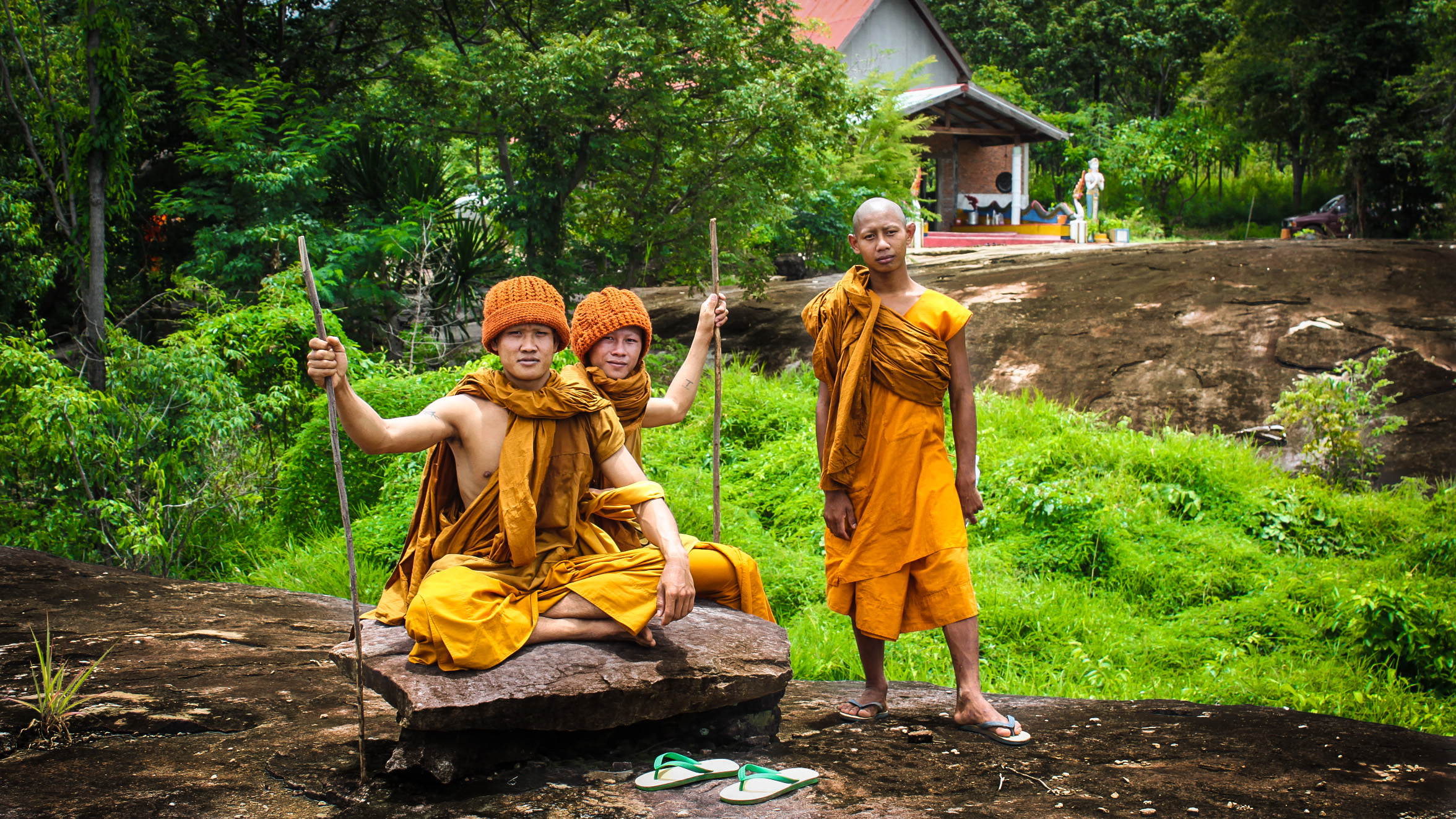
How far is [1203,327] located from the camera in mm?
9414

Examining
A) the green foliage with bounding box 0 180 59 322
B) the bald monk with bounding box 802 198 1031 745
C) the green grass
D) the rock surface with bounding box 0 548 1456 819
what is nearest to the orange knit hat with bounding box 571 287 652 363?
the bald monk with bounding box 802 198 1031 745

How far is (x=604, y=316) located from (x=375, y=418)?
99 cm

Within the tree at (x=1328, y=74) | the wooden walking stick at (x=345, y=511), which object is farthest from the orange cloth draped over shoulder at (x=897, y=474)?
the tree at (x=1328, y=74)

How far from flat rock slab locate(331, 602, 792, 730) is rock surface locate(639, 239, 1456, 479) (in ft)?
21.0

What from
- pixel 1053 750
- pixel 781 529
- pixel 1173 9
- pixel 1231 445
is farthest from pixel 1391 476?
pixel 1173 9

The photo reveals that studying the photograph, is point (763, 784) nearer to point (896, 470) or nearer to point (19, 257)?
point (896, 470)

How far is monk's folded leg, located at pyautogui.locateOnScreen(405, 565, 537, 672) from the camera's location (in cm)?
277

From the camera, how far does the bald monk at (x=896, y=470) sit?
344 cm

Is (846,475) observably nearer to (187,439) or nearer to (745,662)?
(745,662)

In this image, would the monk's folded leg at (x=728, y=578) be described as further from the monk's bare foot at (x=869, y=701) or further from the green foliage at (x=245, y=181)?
the green foliage at (x=245, y=181)

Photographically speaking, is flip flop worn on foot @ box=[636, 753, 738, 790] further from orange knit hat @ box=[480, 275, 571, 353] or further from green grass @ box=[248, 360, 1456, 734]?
green grass @ box=[248, 360, 1456, 734]

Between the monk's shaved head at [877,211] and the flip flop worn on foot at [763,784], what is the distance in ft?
5.94

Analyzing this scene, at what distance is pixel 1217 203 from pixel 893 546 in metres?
25.8

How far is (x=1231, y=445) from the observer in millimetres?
7844
